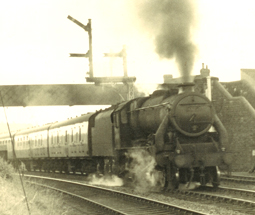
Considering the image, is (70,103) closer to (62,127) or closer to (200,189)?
(62,127)

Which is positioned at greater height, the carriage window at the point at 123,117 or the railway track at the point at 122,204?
the carriage window at the point at 123,117

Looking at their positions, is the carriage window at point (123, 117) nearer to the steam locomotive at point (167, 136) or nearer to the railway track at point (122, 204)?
the steam locomotive at point (167, 136)

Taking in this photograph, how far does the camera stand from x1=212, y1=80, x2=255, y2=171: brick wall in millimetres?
18719

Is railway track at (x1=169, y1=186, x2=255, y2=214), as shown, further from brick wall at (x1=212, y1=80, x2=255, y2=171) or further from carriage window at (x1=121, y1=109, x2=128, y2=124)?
brick wall at (x1=212, y1=80, x2=255, y2=171)

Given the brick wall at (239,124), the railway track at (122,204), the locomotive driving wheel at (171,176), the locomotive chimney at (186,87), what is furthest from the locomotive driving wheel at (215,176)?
the brick wall at (239,124)

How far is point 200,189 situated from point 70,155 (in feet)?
31.9

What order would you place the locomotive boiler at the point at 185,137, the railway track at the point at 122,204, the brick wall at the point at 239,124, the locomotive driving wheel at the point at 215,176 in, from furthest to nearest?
the brick wall at the point at 239,124 → the locomotive driving wheel at the point at 215,176 → the locomotive boiler at the point at 185,137 → the railway track at the point at 122,204

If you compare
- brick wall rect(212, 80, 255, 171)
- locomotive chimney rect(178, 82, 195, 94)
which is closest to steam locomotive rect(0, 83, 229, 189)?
locomotive chimney rect(178, 82, 195, 94)

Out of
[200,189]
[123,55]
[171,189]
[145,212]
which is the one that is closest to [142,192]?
[171,189]

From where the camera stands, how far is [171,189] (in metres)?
12.0

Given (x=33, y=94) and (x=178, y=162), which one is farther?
(x=33, y=94)

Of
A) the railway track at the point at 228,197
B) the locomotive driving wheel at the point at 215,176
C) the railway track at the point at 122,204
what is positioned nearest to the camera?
the railway track at the point at 122,204

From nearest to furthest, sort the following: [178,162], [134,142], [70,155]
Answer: [178,162]
[134,142]
[70,155]

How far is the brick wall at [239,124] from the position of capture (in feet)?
61.4
